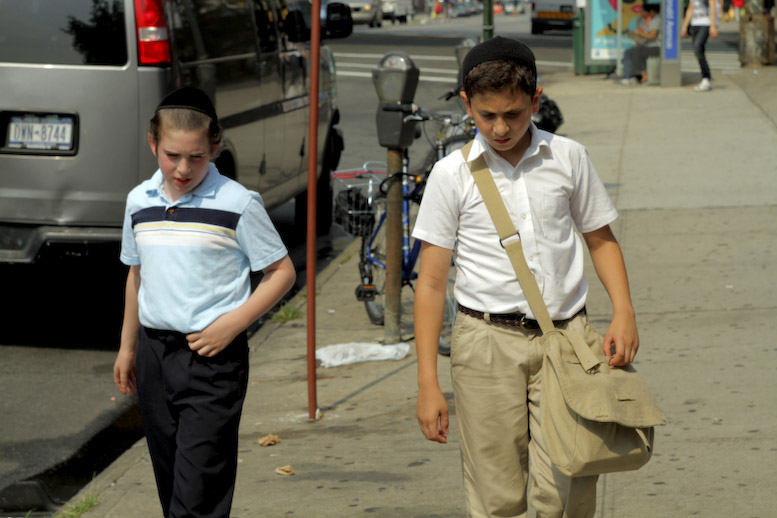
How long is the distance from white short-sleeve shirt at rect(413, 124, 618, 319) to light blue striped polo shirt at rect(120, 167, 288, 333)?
0.53m

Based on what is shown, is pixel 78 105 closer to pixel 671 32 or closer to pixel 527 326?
pixel 527 326

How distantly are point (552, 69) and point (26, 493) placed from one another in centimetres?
2056

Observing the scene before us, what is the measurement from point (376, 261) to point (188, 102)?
3.58 meters

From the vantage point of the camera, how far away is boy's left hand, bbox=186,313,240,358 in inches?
127

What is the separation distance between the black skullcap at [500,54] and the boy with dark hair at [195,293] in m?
0.79

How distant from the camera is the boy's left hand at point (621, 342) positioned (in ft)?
9.78

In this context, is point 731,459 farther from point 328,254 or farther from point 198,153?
point 328,254

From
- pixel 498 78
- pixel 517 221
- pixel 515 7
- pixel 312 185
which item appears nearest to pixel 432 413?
pixel 517 221

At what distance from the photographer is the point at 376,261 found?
22.2 ft

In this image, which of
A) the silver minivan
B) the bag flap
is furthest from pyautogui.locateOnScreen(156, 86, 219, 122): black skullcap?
the silver minivan

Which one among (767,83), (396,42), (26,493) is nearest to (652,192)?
(26,493)

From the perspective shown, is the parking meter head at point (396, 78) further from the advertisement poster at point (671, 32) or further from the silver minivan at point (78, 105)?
the advertisement poster at point (671, 32)

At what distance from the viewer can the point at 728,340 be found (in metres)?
6.08

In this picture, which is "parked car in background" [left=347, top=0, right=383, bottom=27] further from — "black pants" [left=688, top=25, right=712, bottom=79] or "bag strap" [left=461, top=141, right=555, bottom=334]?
"bag strap" [left=461, top=141, right=555, bottom=334]
